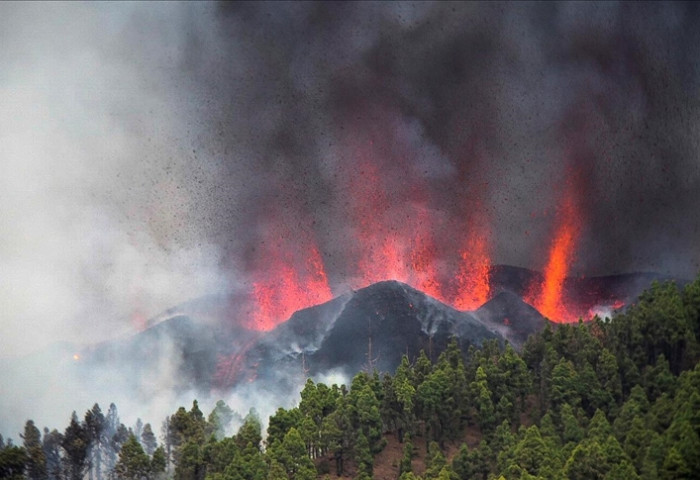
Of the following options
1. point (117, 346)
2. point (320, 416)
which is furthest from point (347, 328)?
point (320, 416)

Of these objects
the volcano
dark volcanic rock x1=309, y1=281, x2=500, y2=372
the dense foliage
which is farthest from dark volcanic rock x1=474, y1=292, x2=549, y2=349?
the dense foliage

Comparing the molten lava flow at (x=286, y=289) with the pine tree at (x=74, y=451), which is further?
the molten lava flow at (x=286, y=289)

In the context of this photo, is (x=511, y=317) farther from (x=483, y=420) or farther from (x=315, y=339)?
(x=483, y=420)

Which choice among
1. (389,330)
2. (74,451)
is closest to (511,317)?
(389,330)

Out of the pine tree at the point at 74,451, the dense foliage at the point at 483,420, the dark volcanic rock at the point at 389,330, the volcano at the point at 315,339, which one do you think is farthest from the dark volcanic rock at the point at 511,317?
the pine tree at the point at 74,451

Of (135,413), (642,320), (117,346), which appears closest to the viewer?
(642,320)

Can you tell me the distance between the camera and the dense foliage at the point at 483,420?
55.7 m

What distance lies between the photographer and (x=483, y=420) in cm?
6206

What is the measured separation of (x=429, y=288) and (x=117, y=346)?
101 ft

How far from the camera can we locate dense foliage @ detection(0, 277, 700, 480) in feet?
183

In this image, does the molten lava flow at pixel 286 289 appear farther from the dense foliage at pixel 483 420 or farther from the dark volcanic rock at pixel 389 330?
the dense foliage at pixel 483 420

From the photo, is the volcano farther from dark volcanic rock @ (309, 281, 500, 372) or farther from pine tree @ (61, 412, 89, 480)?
pine tree @ (61, 412, 89, 480)

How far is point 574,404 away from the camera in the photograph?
199 ft

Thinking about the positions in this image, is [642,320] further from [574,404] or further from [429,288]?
[429,288]
